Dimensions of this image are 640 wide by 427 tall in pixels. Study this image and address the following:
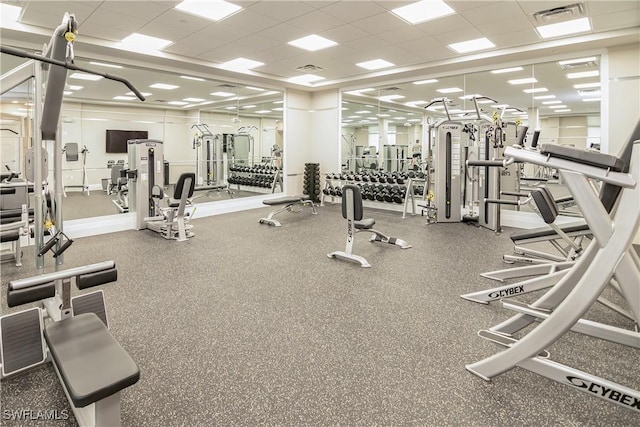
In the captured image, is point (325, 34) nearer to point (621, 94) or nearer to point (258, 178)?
point (621, 94)

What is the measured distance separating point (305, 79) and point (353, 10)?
3.72 metres

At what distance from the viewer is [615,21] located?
14.2ft

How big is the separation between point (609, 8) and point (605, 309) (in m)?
3.37

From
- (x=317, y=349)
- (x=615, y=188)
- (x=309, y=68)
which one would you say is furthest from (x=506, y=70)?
(x=317, y=349)

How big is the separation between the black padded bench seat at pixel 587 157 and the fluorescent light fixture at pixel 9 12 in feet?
17.7

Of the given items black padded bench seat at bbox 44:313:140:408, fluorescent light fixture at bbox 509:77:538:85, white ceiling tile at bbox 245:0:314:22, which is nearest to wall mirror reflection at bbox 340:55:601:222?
fluorescent light fixture at bbox 509:77:538:85

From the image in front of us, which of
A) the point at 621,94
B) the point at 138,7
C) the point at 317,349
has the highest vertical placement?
the point at 138,7

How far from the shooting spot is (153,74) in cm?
677

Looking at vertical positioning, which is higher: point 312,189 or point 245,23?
point 245,23

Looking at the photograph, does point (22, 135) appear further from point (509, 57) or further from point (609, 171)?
point (509, 57)

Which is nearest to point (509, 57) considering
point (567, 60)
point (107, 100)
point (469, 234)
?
point (567, 60)

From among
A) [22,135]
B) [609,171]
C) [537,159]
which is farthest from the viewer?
[22,135]

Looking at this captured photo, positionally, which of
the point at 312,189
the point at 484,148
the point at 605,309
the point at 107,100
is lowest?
the point at 605,309

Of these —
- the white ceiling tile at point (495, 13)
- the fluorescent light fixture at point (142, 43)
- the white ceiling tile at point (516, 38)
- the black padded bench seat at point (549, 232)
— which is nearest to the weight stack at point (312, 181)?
the fluorescent light fixture at point (142, 43)
